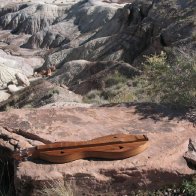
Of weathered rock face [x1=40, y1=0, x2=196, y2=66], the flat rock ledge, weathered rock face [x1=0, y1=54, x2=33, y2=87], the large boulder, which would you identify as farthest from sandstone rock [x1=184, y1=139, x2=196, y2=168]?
weathered rock face [x1=0, y1=54, x2=33, y2=87]

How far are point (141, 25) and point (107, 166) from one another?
84.5ft

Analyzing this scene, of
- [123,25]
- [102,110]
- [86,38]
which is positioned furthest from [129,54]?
[102,110]

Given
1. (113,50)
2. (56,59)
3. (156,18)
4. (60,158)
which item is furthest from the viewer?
(56,59)

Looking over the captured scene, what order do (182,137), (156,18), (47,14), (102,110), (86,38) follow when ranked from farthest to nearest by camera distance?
(47,14) → (86,38) → (156,18) → (102,110) → (182,137)

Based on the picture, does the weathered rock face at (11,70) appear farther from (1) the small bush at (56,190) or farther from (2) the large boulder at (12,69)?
(1) the small bush at (56,190)

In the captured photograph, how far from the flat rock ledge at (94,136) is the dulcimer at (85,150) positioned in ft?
0.21

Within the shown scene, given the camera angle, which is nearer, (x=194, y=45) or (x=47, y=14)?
(x=194, y=45)

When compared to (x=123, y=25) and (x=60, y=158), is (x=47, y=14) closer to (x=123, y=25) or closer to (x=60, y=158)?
(x=123, y=25)

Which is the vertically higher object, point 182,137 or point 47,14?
point 182,137

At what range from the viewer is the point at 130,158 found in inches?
197

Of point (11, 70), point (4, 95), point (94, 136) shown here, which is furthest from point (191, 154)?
point (11, 70)

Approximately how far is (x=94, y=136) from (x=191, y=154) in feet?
3.60

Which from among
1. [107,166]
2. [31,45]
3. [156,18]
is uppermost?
[107,166]

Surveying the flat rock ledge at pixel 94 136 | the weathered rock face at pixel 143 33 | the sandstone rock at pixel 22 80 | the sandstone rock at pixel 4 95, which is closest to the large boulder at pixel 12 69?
the sandstone rock at pixel 22 80
